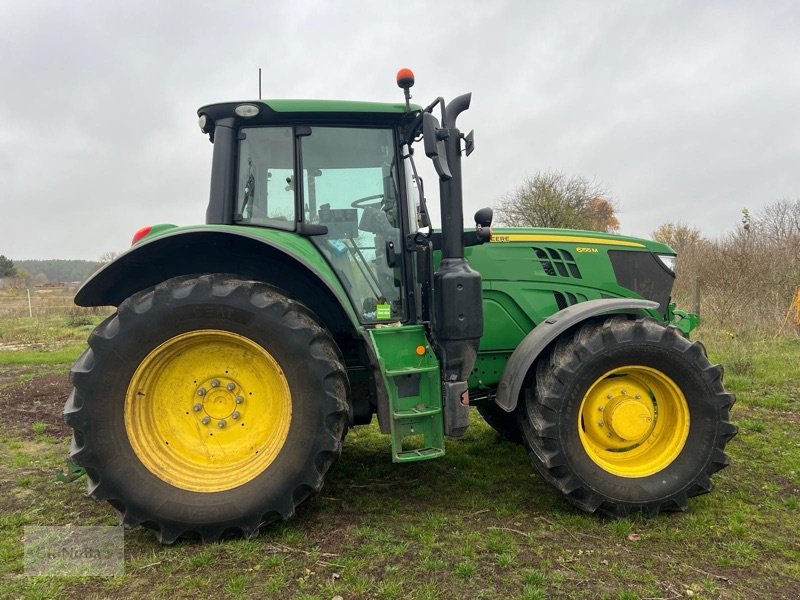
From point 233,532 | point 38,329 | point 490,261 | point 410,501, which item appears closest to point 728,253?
point 490,261

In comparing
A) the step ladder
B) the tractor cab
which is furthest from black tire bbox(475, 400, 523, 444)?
the tractor cab

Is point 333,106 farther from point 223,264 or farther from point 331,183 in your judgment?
point 223,264

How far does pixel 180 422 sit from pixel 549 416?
2.07 meters

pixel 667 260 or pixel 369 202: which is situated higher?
pixel 369 202

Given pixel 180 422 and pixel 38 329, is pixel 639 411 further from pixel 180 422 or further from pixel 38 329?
pixel 38 329

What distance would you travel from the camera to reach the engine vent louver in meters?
3.90

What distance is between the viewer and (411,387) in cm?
312

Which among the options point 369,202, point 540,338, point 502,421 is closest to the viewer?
point 540,338

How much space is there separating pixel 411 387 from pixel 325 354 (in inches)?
22.8

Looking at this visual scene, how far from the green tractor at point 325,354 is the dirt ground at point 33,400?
107 inches

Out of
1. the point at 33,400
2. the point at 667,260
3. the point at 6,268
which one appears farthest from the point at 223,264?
the point at 6,268

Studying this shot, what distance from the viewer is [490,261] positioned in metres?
3.80

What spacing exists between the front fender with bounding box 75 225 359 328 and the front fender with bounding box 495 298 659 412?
3.32ft

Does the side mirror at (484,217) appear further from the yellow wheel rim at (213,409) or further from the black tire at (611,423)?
the yellow wheel rim at (213,409)
